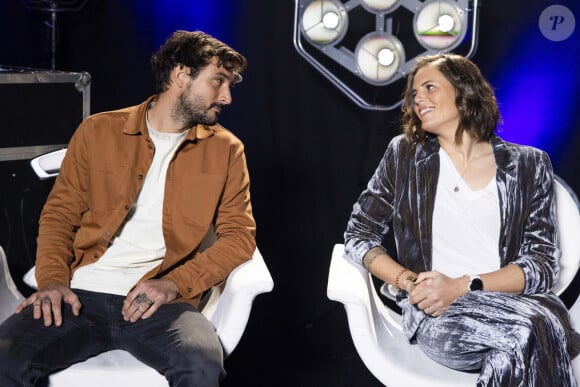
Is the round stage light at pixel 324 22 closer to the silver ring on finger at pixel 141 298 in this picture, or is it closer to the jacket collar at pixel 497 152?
the jacket collar at pixel 497 152

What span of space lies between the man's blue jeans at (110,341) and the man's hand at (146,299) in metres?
0.02

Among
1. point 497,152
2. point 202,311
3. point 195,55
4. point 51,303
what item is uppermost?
point 195,55

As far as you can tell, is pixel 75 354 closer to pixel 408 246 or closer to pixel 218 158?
pixel 218 158

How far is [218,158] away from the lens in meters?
3.01

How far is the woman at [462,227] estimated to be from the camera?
2.72m

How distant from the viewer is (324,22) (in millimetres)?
3879

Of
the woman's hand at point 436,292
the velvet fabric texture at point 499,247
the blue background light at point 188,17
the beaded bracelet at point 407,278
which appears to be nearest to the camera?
the velvet fabric texture at point 499,247

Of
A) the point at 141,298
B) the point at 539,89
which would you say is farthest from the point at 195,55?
the point at 539,89

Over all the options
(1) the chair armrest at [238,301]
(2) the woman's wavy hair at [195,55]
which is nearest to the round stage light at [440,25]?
(2) the woman's wavy hair at [195,55]

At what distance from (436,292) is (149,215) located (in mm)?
955

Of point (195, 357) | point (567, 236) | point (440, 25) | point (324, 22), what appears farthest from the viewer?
point (324, 22)

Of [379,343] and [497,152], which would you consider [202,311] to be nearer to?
[379,343]

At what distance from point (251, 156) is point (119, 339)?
1.58m

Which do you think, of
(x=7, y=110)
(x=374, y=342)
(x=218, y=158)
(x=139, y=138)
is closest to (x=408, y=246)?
(x=374, y=342)
